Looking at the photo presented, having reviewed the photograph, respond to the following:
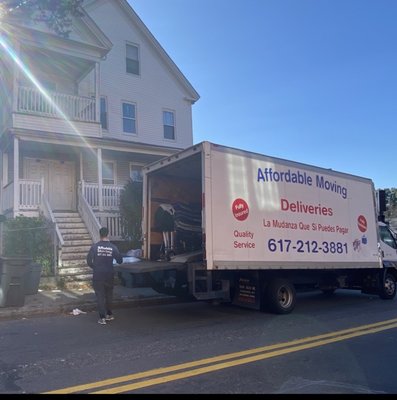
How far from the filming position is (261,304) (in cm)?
922

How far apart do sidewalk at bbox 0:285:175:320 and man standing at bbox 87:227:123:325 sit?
156cm

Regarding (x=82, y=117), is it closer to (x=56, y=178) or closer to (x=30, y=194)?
(x=56, y=178)

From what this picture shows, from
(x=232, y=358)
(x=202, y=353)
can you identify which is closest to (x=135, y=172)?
(x=202, y=353)

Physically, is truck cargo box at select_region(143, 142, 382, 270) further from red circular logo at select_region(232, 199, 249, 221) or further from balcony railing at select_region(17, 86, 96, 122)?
balcony railing at select_region(17, 86, 96, 122)

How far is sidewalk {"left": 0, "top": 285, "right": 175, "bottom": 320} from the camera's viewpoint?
9123 mm

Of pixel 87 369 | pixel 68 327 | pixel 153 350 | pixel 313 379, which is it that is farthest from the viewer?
pixel 68 327

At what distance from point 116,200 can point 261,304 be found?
364 inches

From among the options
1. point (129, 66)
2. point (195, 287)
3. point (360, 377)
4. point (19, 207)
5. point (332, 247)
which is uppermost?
point (129, 66)

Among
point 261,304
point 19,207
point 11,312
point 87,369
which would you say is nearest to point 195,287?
point 261,304

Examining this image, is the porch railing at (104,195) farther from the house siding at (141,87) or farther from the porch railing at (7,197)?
the house siding at (141,87)

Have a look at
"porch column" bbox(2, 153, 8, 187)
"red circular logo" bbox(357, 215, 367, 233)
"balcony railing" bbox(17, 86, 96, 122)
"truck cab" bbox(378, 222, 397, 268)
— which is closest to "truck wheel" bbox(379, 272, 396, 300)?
"truck cab" bbox(378, 222, 397, 268)

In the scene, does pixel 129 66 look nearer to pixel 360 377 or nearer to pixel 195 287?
pixel 195 287

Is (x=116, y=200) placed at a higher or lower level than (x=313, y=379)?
higher

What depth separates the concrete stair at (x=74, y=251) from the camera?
12461 millimetres
